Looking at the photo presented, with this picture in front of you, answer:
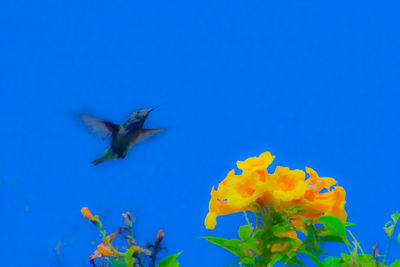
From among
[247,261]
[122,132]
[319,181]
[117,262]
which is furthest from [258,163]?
[122,132]

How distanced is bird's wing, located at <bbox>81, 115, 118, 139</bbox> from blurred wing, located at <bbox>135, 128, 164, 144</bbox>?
20 cm

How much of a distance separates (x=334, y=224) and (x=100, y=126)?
2329 millimetres

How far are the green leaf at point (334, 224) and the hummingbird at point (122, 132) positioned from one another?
6.80 feet

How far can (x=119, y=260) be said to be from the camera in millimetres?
1634

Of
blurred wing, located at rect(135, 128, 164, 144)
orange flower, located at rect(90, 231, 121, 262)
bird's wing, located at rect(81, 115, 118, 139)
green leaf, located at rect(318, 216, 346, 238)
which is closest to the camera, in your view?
green leaf, located at rect(318, 216, 346, 238)

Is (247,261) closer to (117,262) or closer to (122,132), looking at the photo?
(117,262)

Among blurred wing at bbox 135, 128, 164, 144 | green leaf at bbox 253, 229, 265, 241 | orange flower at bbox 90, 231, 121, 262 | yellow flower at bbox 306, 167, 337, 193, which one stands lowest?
orange flower at bbox 90, 231, 121, 262

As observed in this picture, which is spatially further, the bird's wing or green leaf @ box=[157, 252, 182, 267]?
the bird's wing

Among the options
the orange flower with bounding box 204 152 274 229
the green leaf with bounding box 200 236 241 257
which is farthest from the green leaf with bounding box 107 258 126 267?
the orange flower with bounding box 204 152 274 229

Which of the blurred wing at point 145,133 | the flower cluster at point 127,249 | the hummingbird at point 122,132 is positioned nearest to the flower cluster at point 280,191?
the flower cluster at point 127,249

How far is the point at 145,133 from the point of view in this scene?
3.51 meters

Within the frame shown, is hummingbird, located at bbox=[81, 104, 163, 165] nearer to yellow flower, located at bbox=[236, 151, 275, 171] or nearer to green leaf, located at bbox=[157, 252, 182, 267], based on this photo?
green leaf, located at bbox=[157, 252, 182, 267]

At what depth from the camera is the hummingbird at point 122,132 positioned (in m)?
3.29

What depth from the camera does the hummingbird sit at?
3287mm
